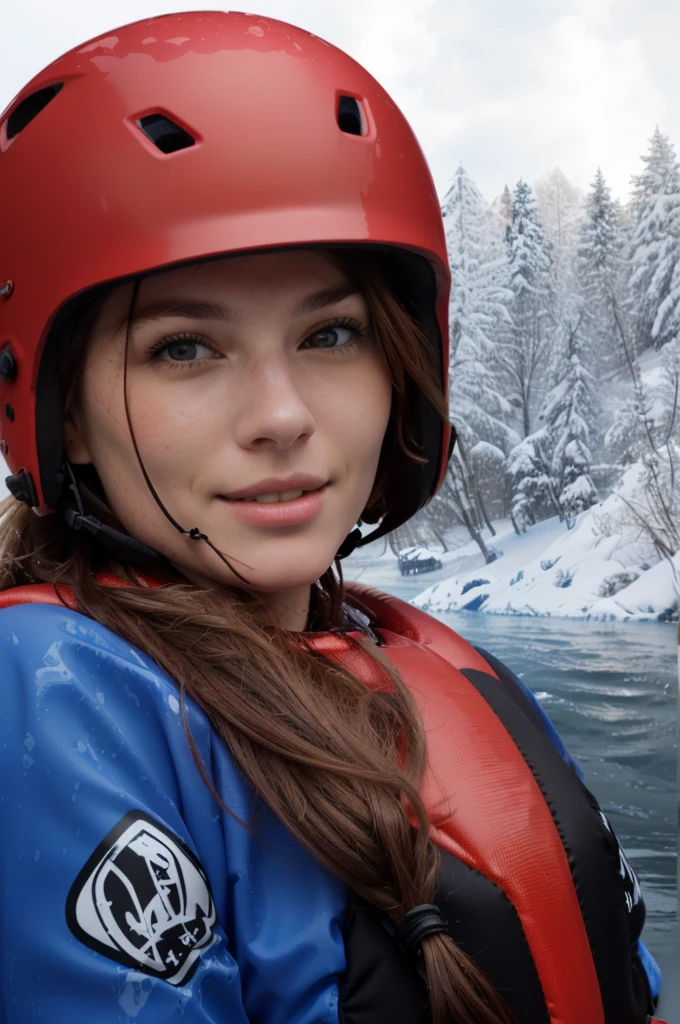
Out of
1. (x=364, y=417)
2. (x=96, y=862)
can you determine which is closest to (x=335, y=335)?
(x=364, y=417)

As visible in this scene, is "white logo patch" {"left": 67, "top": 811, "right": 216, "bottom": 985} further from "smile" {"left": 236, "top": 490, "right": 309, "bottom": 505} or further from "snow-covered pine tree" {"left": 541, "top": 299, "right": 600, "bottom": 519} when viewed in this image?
"snow-covered pine tree" {"left": 541, "top": 299, "right": 600, "bottom": 519}

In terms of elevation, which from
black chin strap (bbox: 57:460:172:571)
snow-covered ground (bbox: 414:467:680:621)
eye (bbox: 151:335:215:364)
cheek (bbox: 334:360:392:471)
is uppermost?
eye (bbox: 151:335:215:364)

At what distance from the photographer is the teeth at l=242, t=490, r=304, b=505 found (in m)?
0.78

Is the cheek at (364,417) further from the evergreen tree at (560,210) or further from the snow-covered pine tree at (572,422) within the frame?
the evergreen tree at (560,210)

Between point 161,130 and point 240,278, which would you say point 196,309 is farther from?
point 161,130

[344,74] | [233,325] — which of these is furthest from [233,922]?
[344,74]

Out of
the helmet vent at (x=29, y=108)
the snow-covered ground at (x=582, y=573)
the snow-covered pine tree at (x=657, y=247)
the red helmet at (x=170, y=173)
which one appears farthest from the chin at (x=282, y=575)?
the snow-covered pine tree at (x=657, y=247)

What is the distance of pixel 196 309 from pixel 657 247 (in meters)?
1.59

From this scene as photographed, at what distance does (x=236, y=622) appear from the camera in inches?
29.4

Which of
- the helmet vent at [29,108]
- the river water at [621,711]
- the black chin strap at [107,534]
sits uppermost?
the helmet vent at [29,108]

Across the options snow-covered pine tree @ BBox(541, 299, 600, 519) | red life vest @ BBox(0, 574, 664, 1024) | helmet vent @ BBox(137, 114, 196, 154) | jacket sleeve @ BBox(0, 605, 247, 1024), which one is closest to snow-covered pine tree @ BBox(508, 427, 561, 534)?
snow-covered pine tree @ BBox(541, 299, 600, 519)

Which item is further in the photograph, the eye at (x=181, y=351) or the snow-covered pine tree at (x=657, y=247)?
the snow-covered pine tree at (x=657, y=247)

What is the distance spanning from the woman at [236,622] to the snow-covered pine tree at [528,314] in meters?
1.22

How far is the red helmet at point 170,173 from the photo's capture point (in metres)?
0.74
